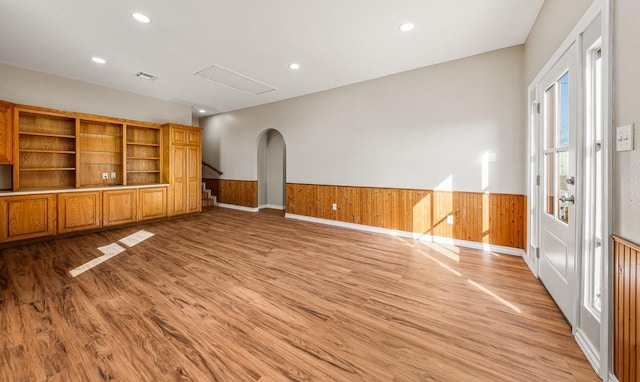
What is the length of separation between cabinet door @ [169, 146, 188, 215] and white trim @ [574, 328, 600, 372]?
6.53m

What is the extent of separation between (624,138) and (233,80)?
5.01m

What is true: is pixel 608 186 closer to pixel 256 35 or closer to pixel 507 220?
pixel 507 220

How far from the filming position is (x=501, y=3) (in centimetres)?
257

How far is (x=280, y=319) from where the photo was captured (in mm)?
1973

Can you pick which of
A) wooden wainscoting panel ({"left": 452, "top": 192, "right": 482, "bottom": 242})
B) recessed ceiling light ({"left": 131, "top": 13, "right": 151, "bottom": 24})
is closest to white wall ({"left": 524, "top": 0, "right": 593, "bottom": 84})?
wooden wainscoting panel ({"left": 452, "top": 192, "right": 482, "bottom": 242})

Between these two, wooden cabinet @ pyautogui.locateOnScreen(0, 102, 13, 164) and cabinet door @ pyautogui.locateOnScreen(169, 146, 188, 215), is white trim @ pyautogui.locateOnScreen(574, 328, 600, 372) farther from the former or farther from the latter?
wooden cabinet @ pyautogui.locateOnScreen(0, 102, 13, 164)

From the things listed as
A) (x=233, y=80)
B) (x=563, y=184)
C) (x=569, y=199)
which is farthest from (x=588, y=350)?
(x=233, y=80)

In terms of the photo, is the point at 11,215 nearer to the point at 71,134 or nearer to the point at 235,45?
the point at 71,134

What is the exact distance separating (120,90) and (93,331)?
17.5 ft

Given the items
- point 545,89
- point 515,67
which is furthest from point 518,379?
point 515,67

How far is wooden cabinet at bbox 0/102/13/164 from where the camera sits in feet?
12.2

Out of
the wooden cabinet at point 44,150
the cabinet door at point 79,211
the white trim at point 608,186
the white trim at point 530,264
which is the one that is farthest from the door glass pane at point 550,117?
the wooden cabinet at point 44,150

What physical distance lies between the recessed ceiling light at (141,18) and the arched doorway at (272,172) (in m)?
4.30

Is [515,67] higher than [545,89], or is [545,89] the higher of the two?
[515,67]
